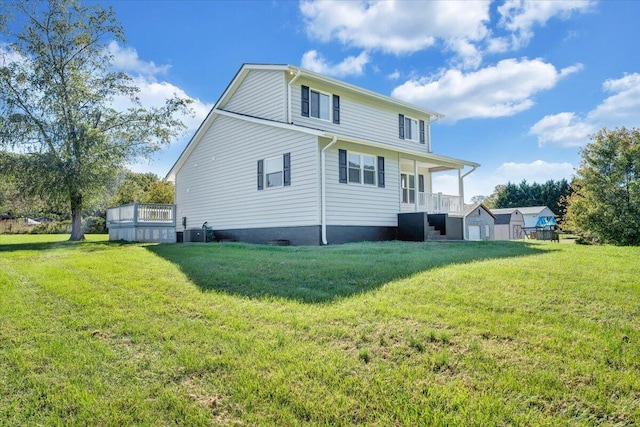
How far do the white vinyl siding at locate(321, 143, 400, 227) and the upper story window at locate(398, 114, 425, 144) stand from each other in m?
3.42

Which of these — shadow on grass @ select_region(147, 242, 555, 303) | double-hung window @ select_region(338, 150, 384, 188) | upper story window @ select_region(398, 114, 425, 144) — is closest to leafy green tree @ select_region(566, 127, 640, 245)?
upper story window @ select_region(398, 114, 425, 144)

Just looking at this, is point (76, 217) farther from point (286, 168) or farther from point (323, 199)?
point (323, 199)

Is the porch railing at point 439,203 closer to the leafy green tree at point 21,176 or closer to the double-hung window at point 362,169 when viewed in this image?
the double-hung window at point 362,169

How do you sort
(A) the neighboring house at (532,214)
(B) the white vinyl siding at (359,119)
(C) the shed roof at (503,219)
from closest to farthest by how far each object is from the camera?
(B) the white vinyl siding at (359,119) < (C) the shed roof at (503,219) < (A) the neighboring house at (532,214)

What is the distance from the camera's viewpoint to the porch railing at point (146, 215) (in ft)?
59.2

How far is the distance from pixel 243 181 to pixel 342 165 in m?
4.35

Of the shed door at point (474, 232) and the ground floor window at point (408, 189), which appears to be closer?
the ground floor window at point (408, 189)

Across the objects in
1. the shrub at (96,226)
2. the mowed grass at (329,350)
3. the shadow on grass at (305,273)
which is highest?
the shrub at (96,226)

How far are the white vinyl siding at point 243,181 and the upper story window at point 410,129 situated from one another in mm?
6955

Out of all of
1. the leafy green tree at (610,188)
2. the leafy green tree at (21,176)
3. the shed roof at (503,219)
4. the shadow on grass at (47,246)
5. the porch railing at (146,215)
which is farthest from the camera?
the shed roof at (503,219)

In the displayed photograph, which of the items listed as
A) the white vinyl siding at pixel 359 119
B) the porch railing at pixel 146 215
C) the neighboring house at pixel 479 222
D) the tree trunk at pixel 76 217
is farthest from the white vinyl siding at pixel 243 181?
the neighboring house at pixel 479 222

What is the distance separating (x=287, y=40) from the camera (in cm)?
1435

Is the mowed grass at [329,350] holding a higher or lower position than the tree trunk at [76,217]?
lower

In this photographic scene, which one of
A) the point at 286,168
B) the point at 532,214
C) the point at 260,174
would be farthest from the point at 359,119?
the point at 532,214
